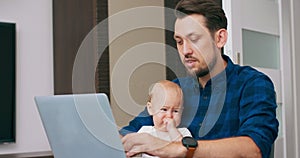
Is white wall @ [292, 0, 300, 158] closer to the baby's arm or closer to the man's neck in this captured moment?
the man's neck

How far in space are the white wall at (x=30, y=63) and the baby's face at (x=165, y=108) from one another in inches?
58.8

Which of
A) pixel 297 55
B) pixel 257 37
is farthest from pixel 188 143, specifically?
pixel 297 55

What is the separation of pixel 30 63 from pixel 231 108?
159 centimetres

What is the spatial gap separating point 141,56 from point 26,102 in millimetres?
1467

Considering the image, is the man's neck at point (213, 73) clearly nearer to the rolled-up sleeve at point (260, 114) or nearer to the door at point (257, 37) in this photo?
the rolled-up sleeve at point (260, 114)

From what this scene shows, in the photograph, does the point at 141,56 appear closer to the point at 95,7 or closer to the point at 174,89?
the point at 174,89

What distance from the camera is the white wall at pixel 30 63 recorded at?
233 centimetres

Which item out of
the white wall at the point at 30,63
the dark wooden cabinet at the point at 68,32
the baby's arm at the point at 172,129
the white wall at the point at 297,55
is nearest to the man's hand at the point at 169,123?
the baby's arm at the point at 172,129

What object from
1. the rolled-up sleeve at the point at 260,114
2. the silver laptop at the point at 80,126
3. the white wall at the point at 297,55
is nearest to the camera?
the silver laptop at the point at 80,126

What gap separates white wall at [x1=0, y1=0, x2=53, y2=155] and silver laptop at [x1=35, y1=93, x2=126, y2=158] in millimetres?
1671

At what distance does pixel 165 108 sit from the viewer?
958mm

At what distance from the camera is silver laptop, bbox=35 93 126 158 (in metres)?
0.71

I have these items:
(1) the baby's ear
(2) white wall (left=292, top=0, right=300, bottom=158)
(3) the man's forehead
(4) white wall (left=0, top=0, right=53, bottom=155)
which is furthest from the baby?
(2) white wall (left=292, top=0, right=300, bottom=158)

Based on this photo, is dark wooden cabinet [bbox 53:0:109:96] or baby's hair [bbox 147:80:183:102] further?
dark wooden cabinet [bbox 53:0:109:96]
